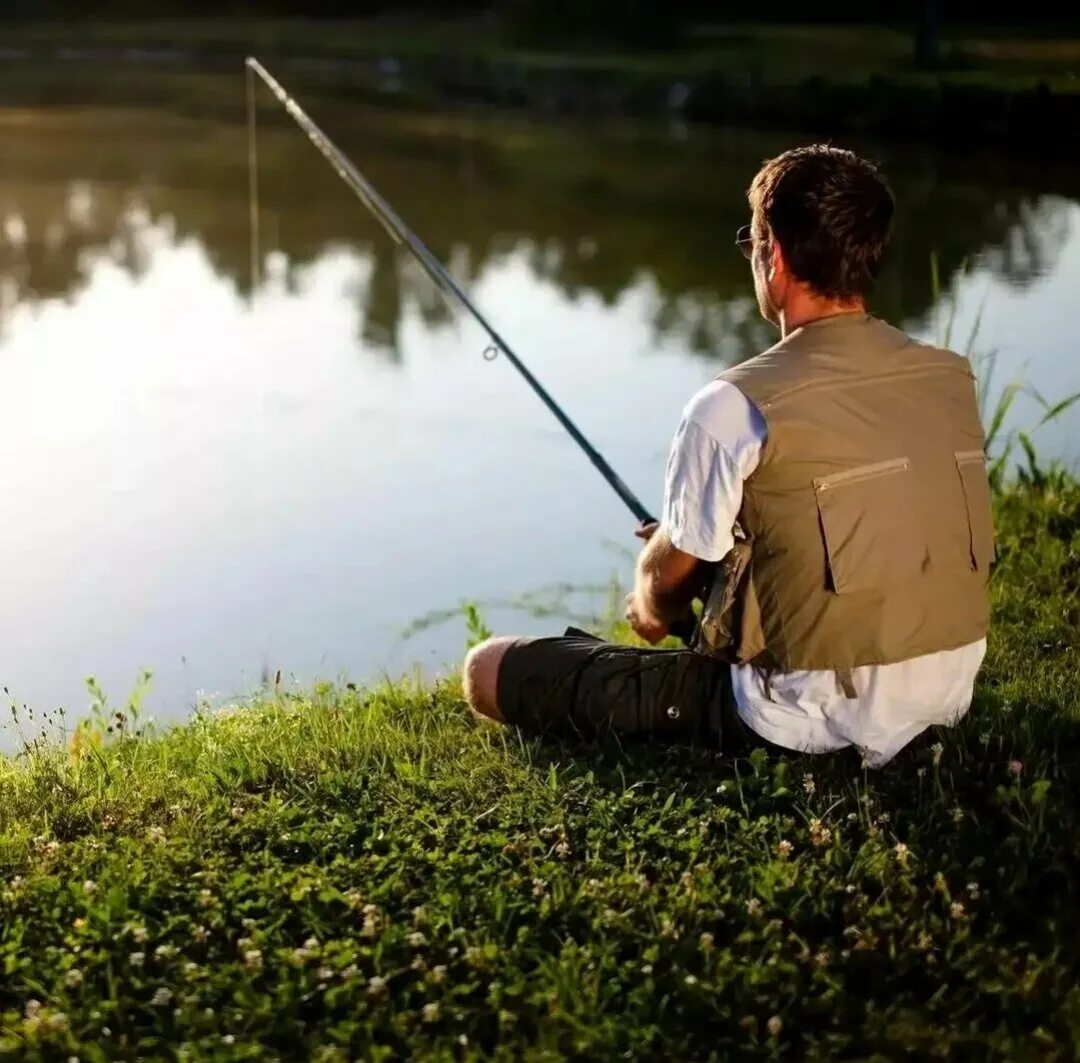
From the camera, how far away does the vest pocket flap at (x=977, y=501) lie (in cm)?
224

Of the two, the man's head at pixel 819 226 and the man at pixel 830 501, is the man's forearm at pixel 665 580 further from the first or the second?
the man's head at pixel 819 226

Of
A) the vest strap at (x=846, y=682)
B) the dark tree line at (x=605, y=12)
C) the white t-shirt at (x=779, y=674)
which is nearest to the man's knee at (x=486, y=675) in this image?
the white t-shirt at (x=779, y=674)

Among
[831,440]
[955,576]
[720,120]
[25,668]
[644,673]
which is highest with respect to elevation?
[720,120]

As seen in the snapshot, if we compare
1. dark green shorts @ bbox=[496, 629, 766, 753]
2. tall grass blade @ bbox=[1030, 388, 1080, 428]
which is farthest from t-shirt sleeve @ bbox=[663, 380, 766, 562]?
tall grass blade @ bbox=[1030, 388, 1080, 428]

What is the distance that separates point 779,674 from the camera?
228cm

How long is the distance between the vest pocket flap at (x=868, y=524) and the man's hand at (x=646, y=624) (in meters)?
0.30

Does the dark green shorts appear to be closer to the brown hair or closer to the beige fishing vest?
the beige fishing vest

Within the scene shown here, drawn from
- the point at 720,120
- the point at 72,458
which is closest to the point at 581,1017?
the point at 72,458

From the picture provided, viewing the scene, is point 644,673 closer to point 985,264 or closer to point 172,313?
point 172,313

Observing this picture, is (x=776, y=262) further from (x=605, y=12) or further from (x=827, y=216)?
(x=605, y=12)

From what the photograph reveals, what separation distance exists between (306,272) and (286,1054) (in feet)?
20.6

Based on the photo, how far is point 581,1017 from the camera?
1843 mm

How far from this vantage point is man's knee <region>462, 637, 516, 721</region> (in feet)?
8.51

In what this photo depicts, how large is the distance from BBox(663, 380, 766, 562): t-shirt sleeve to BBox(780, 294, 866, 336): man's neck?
165 mm
